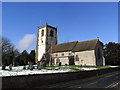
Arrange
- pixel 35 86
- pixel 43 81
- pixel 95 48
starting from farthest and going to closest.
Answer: pixel 95 48 < pixel 43 81 < pixel 35 86

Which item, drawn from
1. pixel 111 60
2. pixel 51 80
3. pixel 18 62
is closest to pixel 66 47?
pixel 111 60

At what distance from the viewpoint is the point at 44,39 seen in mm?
52219

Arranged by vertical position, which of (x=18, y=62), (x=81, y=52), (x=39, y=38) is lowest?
(x=18, y=62)

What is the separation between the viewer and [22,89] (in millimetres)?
10922

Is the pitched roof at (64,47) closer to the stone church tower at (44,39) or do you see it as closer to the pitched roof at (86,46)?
the pitched roof at (86,46)

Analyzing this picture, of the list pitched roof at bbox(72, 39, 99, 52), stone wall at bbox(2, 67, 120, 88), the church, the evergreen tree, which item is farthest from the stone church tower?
stone wall at bbox(2, 67, 120, 88)

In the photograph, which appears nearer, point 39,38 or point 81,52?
point 81,52

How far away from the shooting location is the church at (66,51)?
39.8 meters

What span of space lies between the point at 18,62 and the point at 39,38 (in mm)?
17392

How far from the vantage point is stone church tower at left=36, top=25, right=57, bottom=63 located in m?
51.9

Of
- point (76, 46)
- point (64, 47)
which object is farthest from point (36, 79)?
point (64, 47)

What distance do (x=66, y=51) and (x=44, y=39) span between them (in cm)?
1307

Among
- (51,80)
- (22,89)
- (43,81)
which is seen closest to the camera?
(22,89)

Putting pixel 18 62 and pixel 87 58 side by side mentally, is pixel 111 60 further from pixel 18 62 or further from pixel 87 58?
pixel 18 62
